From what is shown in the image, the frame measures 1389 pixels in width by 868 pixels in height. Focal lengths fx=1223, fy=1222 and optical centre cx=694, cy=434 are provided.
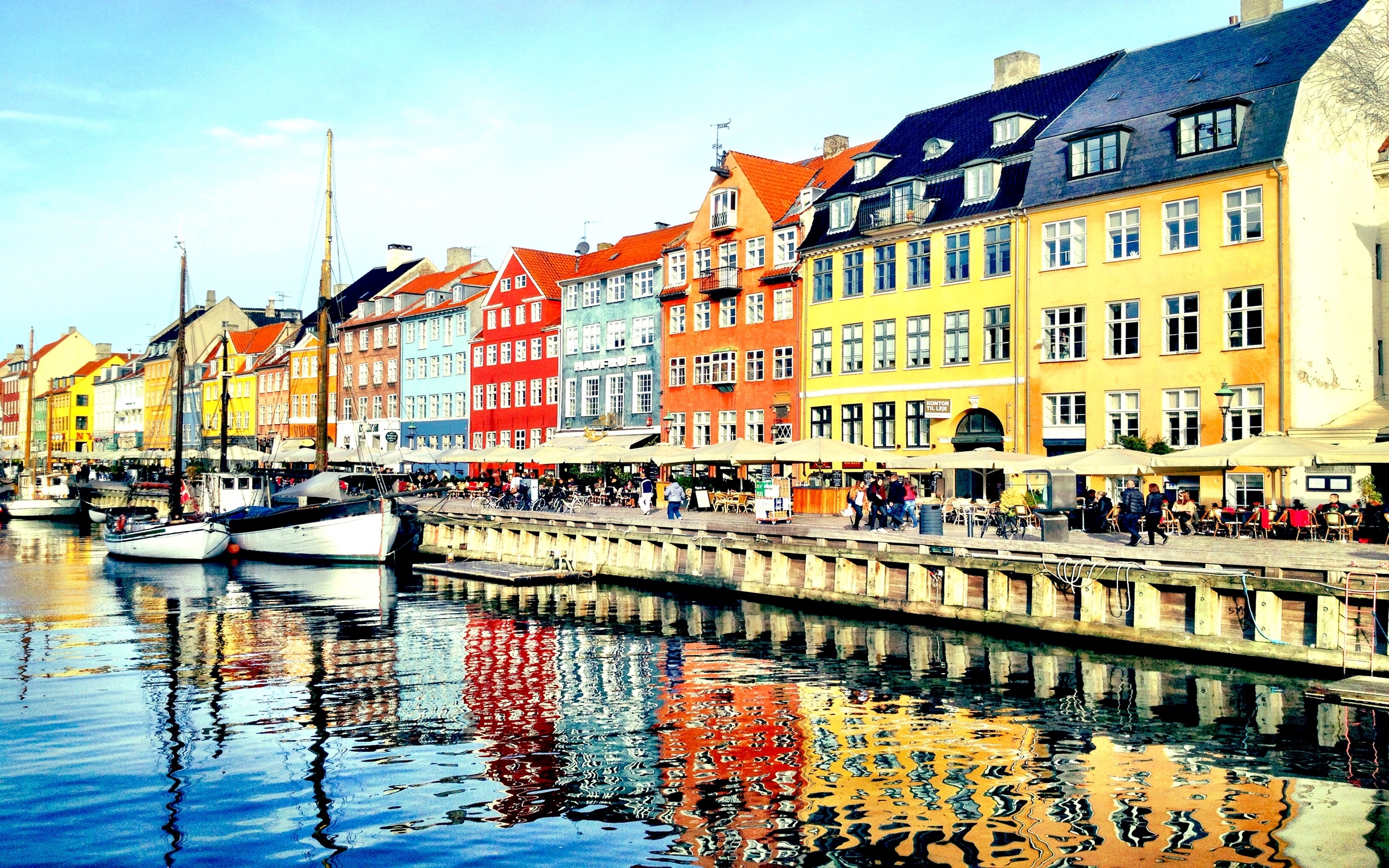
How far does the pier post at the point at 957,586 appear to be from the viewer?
91.2 feet

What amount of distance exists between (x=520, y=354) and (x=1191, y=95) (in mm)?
45136

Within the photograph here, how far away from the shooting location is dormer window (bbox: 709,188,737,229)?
193ft

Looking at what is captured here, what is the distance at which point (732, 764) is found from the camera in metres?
16.3

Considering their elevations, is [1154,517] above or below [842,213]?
below

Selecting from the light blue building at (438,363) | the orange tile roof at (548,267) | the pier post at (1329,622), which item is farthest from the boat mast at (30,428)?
the pier post at (1329,622)

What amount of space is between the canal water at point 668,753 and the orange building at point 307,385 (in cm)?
6636

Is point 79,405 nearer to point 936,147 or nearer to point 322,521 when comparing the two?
point 322,521

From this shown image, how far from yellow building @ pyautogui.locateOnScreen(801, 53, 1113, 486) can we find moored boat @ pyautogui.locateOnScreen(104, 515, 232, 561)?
25.4 m

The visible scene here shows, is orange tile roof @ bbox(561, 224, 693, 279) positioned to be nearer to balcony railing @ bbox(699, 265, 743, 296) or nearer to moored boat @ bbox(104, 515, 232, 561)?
balcony railing @ bbox(699, 265, 743, 296)

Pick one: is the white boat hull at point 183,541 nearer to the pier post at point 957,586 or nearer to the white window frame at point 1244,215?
the pier post at point 957,586

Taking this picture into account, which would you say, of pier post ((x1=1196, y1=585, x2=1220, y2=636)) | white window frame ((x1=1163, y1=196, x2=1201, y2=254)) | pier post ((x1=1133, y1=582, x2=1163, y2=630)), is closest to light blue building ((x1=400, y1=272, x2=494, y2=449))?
white window frame ((x1=1163, y1=196, x2=1201, y2=254))

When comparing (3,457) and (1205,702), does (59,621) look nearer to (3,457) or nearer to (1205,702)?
(1205,702)

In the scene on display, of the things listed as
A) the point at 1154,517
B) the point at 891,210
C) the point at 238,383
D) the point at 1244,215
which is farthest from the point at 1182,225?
the point at 238,383

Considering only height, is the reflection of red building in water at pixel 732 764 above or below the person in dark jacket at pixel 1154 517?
below
